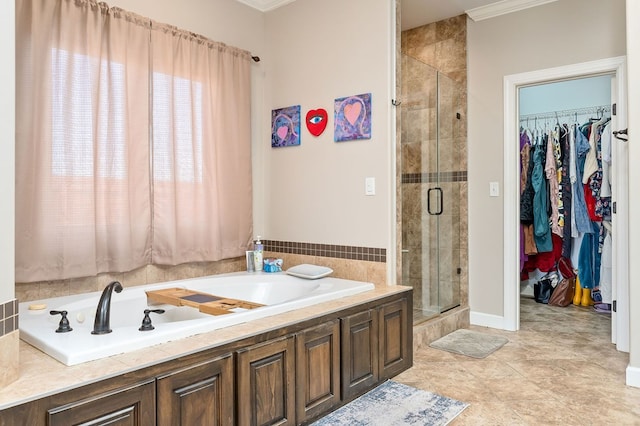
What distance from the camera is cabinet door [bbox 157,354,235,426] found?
60.9 inches

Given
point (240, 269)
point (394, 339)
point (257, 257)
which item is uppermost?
point (257, 257)

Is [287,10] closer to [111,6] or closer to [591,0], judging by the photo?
[111,6]

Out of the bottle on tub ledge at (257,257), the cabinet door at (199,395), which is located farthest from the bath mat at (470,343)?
the cabinet door at (199,395)

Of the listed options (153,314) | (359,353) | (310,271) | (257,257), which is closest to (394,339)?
(359,353)

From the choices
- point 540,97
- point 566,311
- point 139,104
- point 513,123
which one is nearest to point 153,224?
point 139,104

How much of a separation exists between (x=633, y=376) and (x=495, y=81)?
2.44 meters

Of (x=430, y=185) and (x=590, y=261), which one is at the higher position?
(x=430, y=185)

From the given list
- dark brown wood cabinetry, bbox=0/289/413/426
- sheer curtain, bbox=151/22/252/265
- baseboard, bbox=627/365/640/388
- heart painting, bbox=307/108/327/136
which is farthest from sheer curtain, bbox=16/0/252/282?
baseboard, bbox=627/365/640/388

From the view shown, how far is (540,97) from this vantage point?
5070 millimetres

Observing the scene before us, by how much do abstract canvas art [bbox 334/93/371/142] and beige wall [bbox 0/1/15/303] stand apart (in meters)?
2.07

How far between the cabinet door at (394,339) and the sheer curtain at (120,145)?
127 centimetres

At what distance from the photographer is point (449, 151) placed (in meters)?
3.96

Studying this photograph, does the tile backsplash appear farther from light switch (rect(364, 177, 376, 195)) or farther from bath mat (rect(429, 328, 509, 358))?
bath mat (rect(429, 328, 509, 358))

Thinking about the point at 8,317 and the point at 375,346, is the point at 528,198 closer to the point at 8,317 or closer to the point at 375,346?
the point at 375,346
